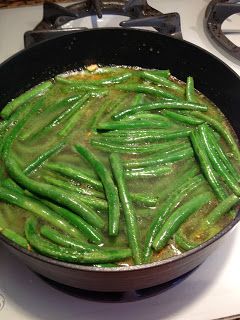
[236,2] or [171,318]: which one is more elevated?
[236,2]

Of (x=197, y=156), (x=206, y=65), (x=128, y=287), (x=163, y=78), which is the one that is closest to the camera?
(x=128, y=287)

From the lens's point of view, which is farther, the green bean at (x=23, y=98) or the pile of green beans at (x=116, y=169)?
the green bean at (x=23, y=98)

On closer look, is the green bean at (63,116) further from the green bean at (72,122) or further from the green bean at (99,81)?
the green bean at (99,81)

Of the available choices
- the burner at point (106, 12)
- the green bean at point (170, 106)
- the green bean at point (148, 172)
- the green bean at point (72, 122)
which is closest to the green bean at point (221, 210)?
the green bean at point (148, 172)

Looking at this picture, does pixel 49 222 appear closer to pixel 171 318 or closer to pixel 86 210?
pixel 86 210

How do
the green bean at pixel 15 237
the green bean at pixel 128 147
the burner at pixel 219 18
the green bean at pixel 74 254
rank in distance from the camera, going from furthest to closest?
the burner at pixel 219 18 → the green bean at pixel 128 147 → the green bean at pixel 15 237 → the green bean at pixel 74 254

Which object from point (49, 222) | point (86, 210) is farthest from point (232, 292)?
point (49, 222)

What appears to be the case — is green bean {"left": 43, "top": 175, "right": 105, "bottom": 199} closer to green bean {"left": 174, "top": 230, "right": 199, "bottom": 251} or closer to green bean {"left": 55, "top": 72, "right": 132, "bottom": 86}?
green bean {"left": 174, "top": 230, "right": 199, "bottom": 251}
